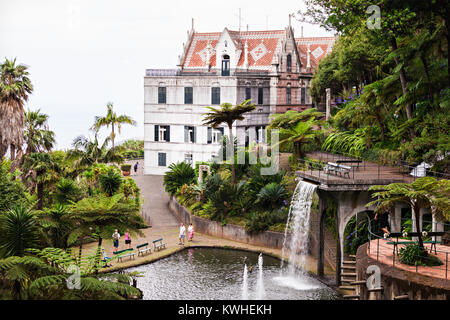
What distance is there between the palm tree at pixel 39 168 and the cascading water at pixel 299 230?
43.9 feet

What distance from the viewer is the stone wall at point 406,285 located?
44.7 feet

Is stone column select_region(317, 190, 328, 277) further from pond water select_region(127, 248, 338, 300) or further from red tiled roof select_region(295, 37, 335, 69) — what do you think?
red tiled roof select_region(295, 37, 335, 69)

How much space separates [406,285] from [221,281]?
9183 millimetres

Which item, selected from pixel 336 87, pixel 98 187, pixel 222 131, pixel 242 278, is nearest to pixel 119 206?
pixel 242 278

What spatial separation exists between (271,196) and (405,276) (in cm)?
1520

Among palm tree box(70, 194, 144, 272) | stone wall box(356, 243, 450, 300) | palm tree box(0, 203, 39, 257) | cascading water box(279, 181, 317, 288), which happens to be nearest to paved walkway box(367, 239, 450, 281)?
stone wall box(356, 243, 450, 300)

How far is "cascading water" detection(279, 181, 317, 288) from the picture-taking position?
22.5 m

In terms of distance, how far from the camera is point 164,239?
97.6ft

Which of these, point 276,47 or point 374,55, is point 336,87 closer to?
point 276,47

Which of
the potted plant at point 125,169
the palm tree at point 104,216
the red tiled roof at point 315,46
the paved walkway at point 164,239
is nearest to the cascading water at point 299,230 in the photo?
the paved walkway at point 164,239

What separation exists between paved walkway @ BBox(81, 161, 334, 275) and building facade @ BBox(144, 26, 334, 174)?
7940 millimetres

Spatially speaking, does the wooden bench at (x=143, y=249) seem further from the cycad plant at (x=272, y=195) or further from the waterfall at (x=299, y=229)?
the cycad plant at (x=272, y=195)
